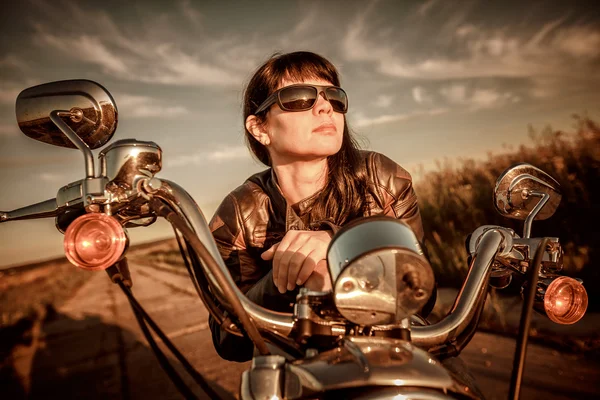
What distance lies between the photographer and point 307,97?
79.1 inches

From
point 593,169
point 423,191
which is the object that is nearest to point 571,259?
point 593,169

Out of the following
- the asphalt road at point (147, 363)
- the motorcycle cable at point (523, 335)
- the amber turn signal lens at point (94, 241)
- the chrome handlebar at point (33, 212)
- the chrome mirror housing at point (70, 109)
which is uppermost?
the chrome mirror housing at point (70, 109)

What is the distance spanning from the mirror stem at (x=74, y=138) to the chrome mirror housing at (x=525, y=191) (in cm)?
127

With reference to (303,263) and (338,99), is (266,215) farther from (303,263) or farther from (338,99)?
(303,263)

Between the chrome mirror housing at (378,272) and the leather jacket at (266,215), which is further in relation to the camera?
the leather jacket at (266,215)

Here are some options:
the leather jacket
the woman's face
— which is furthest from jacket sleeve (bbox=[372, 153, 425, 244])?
the woman's face

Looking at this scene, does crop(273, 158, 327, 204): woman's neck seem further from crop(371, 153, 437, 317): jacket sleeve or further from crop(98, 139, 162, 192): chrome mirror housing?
crop(98, 139, 162, 192): chrome mirror housing

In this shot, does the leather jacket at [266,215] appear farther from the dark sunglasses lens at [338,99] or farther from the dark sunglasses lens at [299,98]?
the dark sunglasses lens at [299,98]

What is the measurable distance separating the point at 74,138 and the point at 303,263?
67cm

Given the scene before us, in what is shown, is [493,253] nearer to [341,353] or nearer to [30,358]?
[341,353]

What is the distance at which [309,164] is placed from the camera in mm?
2238

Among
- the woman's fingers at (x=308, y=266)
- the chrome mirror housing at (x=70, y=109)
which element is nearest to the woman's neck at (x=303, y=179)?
the woman's fingers at (x=308, y=266)

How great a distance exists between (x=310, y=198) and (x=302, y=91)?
572mm

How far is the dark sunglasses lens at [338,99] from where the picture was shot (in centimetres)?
204
